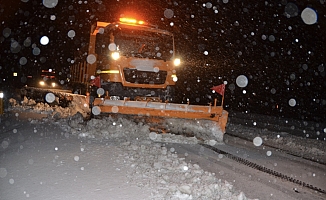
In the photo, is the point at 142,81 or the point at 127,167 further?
the point at 142,81

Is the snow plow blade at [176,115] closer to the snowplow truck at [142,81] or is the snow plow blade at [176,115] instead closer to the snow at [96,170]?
the snowplow truck at [142,81]

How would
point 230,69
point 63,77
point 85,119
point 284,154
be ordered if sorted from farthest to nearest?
point 230,69 < point 63,77 < point 85,119 < point 284,154

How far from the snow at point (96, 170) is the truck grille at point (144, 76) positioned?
7.45 ft

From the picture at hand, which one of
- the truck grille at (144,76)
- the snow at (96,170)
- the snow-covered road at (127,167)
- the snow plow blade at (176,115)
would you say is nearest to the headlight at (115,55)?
the truck grille at (144,76)

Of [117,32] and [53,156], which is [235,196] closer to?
[53,156]

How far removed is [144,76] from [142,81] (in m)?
0.18

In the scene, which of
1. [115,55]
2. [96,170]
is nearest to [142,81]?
[115,55]

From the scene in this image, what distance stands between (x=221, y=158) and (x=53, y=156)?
367 cm

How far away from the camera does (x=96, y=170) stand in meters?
5.62

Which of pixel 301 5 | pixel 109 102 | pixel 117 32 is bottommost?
pixel 109 102

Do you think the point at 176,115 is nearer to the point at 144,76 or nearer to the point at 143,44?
the point at 144,76

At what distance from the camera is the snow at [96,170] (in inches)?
184

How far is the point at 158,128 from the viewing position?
32.3ft

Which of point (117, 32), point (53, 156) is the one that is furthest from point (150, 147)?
point (117, 32)
